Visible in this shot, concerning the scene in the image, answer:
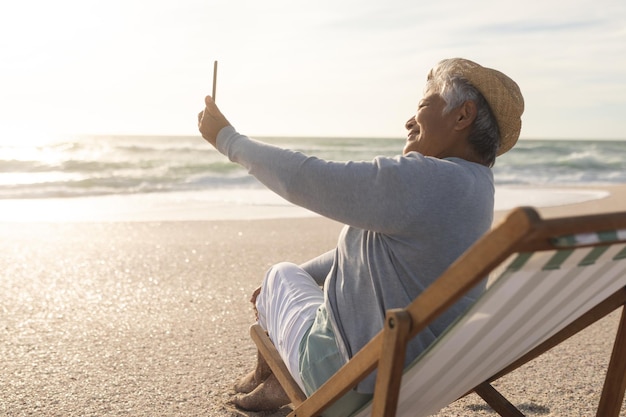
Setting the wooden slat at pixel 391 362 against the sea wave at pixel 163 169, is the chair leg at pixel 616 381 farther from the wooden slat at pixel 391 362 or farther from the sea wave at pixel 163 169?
the sea wave at pixel 163 169

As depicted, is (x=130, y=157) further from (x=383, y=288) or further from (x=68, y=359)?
(x=383, y=288)

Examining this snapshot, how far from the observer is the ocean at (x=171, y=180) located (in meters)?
11.7

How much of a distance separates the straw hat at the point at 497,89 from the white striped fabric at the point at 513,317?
570mm

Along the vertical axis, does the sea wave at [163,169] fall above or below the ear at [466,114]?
below

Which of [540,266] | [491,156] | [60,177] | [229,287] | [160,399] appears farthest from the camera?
[60,177]

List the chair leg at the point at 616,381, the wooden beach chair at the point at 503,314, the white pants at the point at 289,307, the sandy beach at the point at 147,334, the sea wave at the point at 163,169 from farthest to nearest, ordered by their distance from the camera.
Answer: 1. the sea wave at the point at 163,169
2. the sandy beach at the point at 147,334
3. the white pants at the point at 289,307
4. the chair leg at the point at 616,381
5. the wooden beach chair at the point at 503,314

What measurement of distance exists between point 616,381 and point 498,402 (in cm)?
50

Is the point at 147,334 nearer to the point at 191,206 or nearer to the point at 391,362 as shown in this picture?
the point at 391,362

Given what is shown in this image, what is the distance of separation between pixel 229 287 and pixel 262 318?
9.32ft

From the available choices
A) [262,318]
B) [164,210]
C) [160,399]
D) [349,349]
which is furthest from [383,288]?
[164,210]

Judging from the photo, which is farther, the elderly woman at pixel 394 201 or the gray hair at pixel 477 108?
the gray hair at pixel 477 108

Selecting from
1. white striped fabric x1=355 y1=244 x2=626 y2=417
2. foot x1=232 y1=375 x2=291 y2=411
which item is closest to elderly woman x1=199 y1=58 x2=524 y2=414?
white striped fabric x1=355 y1=244 x2=626 y2=417

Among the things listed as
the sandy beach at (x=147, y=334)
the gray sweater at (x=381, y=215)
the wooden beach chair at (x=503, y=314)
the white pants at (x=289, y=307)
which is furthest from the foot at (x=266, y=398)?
the gray sweater at (x=381, y=215)

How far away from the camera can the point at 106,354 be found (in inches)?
159
